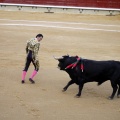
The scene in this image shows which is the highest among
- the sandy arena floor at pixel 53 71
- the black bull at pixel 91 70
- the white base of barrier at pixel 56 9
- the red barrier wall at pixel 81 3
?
the red barrier wall at pixel 81 3

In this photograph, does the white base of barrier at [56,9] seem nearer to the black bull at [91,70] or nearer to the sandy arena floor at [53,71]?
the sandy arena floor at [53,71]

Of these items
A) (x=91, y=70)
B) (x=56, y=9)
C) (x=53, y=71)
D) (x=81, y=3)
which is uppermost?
(x=81, y=3)

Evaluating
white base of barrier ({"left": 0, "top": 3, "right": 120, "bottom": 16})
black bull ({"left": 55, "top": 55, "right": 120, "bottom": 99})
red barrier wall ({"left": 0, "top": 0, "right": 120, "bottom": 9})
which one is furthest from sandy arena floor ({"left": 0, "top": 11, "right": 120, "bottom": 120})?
red barrier wall ({"left": 0, "top": 0, "right": 120, "bottom": 9})

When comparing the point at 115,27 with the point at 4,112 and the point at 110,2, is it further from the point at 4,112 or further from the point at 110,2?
the point at 4,112

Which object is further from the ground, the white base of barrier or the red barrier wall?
the red barrier wall

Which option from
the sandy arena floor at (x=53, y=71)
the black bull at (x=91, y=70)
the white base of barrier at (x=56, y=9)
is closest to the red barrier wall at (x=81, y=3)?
the white base of barrier at (x=56, y=9)

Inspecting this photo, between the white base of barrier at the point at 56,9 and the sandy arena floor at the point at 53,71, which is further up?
the white base of barrier at the point at 56,9

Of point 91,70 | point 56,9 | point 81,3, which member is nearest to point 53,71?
point 91,70

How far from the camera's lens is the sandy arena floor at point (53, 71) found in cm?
599

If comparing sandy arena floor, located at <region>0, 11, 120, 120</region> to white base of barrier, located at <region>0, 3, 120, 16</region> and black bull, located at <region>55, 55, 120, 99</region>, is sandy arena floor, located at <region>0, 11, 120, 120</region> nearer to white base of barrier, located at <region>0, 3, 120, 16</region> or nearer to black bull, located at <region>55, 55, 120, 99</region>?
black bull, located at <region>55, 55, 120, 99</region>

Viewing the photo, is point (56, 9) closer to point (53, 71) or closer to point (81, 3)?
point (81, 3)

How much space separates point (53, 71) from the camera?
8.86 m

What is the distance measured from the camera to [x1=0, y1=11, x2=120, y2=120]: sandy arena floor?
5.99m

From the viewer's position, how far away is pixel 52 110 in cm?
602
